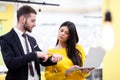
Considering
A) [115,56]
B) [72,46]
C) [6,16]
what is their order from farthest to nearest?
[6,16]
[115,56]
[72,46]

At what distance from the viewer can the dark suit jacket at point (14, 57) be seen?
74.2 inches

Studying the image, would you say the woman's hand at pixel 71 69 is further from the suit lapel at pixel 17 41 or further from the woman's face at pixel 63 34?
the suit lapel at pixel 17 41

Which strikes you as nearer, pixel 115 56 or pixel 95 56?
pixel 95 56

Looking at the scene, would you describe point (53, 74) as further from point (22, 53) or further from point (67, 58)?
point (22, 53)

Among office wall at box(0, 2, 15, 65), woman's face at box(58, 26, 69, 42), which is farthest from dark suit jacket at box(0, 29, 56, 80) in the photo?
office wall at box(0, 2, 15, 65)

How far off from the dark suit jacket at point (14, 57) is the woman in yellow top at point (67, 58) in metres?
0.42

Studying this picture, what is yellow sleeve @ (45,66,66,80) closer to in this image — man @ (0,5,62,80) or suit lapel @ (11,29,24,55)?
man @ (0,5,62,80)

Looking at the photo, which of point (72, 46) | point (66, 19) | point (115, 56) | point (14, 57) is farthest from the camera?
point (66, 19)

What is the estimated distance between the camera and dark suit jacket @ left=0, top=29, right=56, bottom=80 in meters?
1.89

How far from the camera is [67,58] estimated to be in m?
2.40

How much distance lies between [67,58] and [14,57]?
0.69 metres

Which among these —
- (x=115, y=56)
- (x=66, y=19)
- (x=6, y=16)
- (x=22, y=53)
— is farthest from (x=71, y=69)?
(x=66, y=19)

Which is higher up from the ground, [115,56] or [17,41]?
[17,41]

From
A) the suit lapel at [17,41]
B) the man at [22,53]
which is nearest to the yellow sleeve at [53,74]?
the man at [22,53]
